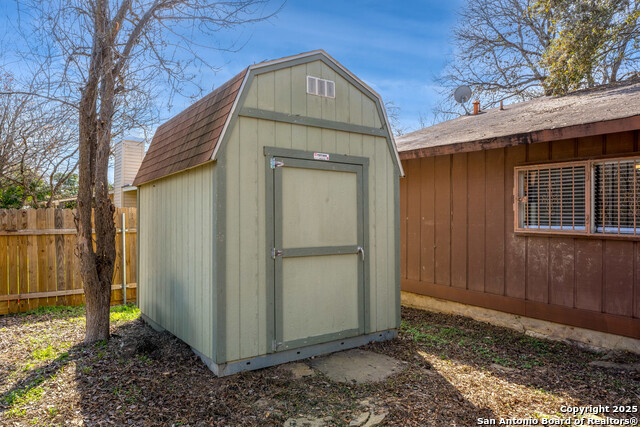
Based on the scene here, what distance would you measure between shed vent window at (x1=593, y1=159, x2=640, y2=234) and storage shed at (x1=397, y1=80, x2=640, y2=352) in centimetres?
1

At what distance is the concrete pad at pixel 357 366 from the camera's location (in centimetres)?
345

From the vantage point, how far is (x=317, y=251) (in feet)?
12.9

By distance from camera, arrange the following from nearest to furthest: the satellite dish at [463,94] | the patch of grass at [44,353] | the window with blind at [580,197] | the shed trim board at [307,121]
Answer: the shed trim board at [307,121] < the patch of grass at [44,353] < the window with blind at [580,197] < the satellite dish at [463,94]

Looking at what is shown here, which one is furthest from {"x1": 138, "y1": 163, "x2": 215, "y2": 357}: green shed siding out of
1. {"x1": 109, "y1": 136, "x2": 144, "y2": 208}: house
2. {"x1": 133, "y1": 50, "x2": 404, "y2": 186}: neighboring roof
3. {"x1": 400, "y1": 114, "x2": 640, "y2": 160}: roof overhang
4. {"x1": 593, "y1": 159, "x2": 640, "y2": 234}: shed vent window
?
{"x1": 109, "y1": 136, "x2": 144, "y2": 208}: house

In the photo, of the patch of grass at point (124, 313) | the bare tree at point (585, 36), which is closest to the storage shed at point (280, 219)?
the patch of grass at point (124, 313)

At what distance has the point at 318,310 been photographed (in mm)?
3959

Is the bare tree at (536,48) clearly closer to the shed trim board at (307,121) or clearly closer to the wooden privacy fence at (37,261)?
the shed trim board at (307,121)

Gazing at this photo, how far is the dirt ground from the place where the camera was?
2.82 meters

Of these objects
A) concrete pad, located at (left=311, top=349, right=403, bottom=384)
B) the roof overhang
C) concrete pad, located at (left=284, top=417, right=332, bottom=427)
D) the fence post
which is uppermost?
the roof overhang

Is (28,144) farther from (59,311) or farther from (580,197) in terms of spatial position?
(580,197)

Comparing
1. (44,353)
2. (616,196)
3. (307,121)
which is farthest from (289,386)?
(616,196)

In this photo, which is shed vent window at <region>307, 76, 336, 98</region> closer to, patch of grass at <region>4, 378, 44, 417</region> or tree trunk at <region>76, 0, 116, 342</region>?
tree trunk at <region>76, 0, 116, 342</region>

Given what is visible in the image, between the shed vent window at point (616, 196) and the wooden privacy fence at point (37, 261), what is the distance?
662 centimetres

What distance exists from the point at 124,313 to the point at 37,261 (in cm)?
154
